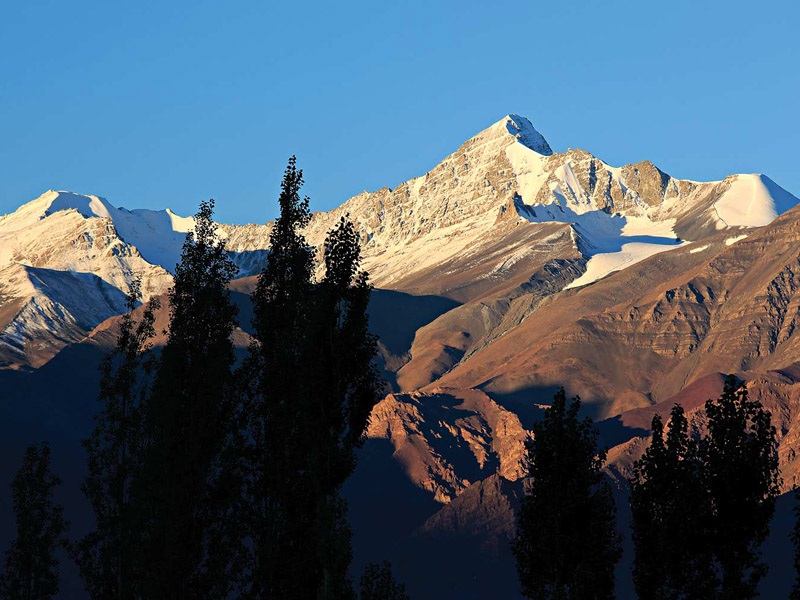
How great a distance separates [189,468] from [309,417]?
887 cm

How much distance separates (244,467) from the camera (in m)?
73.4

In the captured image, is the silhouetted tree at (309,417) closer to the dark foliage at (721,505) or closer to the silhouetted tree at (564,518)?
the silhouetted tree at (564,518)

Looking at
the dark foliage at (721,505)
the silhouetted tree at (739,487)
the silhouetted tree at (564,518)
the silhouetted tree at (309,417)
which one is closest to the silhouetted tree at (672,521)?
the dark foliage at (721,505)

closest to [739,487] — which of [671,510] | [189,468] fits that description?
[671,510]

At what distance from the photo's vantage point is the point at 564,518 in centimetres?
7081

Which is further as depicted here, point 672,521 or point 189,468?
point 189,468

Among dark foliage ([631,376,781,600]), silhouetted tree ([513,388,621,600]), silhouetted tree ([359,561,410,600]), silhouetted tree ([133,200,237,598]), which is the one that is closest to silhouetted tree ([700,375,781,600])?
dark foliage ([631,376,781,600])

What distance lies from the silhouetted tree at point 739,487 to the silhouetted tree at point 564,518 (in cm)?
570

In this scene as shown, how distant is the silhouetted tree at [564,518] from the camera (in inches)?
2781

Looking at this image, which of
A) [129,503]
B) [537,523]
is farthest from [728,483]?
[129,503]

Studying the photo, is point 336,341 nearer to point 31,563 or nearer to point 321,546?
point 321,546

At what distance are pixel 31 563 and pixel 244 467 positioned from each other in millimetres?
20325

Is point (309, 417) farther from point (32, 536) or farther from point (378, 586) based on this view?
point (32, 536)

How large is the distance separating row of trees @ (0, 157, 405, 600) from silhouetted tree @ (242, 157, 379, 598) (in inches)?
3.0
